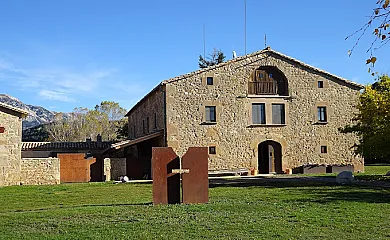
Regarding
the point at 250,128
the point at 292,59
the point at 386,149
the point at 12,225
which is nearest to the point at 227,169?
the point at 250,128

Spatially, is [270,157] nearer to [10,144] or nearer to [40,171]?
[40,171]

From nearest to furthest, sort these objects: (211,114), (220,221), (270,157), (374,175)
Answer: (220,221)
(374,175)
(211,114)
(270,157)

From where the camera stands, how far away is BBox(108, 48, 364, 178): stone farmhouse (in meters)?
29.7

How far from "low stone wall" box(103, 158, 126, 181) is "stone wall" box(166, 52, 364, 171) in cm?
387

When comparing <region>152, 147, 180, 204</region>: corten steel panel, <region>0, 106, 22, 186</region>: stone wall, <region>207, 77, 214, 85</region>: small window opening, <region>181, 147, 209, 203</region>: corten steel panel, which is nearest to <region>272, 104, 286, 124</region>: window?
<region>207, 77, 214, 85</region>: small window opening

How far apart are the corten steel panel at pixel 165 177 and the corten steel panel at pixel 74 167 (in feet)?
59.0

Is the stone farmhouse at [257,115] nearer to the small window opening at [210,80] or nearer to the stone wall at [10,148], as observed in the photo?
the small window opening at [210,80]

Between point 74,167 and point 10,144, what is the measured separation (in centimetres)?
502

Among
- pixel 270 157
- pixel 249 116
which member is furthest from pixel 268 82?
pixel 270 157

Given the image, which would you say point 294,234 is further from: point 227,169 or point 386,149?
point 227,169

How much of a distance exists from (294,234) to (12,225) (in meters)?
5.80

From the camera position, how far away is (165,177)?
12.6m

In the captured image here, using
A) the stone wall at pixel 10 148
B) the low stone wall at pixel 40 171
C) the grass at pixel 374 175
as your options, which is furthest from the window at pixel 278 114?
the stone wall at pixel 10 148

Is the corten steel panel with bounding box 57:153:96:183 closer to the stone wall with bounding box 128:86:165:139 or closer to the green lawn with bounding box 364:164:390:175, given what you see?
the stone wall with bounding box 128:86:165:139
